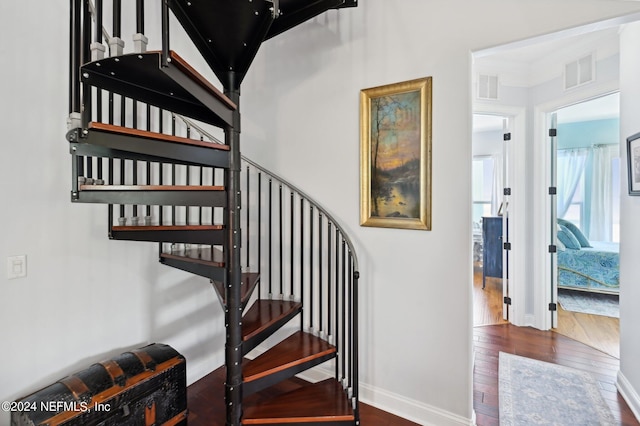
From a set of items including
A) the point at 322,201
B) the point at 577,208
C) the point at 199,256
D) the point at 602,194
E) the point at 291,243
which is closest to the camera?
the point at 199,256

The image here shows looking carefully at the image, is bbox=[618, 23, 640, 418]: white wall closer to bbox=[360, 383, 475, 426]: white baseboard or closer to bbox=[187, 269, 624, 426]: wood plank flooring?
bbox=[187, 269, 624, 426]: wood plank flooring

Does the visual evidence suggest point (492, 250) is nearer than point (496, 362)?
No

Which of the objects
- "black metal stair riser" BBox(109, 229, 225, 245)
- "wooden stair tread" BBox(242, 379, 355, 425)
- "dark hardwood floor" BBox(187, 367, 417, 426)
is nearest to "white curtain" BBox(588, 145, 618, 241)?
"dark hardwood floor" BBox(187, 367, 417, 426)

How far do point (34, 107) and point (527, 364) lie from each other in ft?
13.3

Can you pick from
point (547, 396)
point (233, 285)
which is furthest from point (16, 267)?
point (547, 396)

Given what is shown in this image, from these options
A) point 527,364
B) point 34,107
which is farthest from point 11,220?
point 527,364

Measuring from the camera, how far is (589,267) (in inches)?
172

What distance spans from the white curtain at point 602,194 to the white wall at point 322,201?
241 inches

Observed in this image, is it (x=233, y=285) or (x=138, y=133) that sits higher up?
(x=138, y=133)

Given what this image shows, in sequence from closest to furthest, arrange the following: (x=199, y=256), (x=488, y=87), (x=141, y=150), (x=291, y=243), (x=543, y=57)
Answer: (x=141, y=150)
(x=199, y=256)
(x=291, y=243)
(x=543, y=57)
(x=488, y=87)

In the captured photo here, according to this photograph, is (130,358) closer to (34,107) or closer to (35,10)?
(34,107)

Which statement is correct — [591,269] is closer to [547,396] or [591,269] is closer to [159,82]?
[547,396]

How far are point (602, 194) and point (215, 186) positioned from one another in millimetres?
7691

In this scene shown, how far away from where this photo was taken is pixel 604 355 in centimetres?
277
